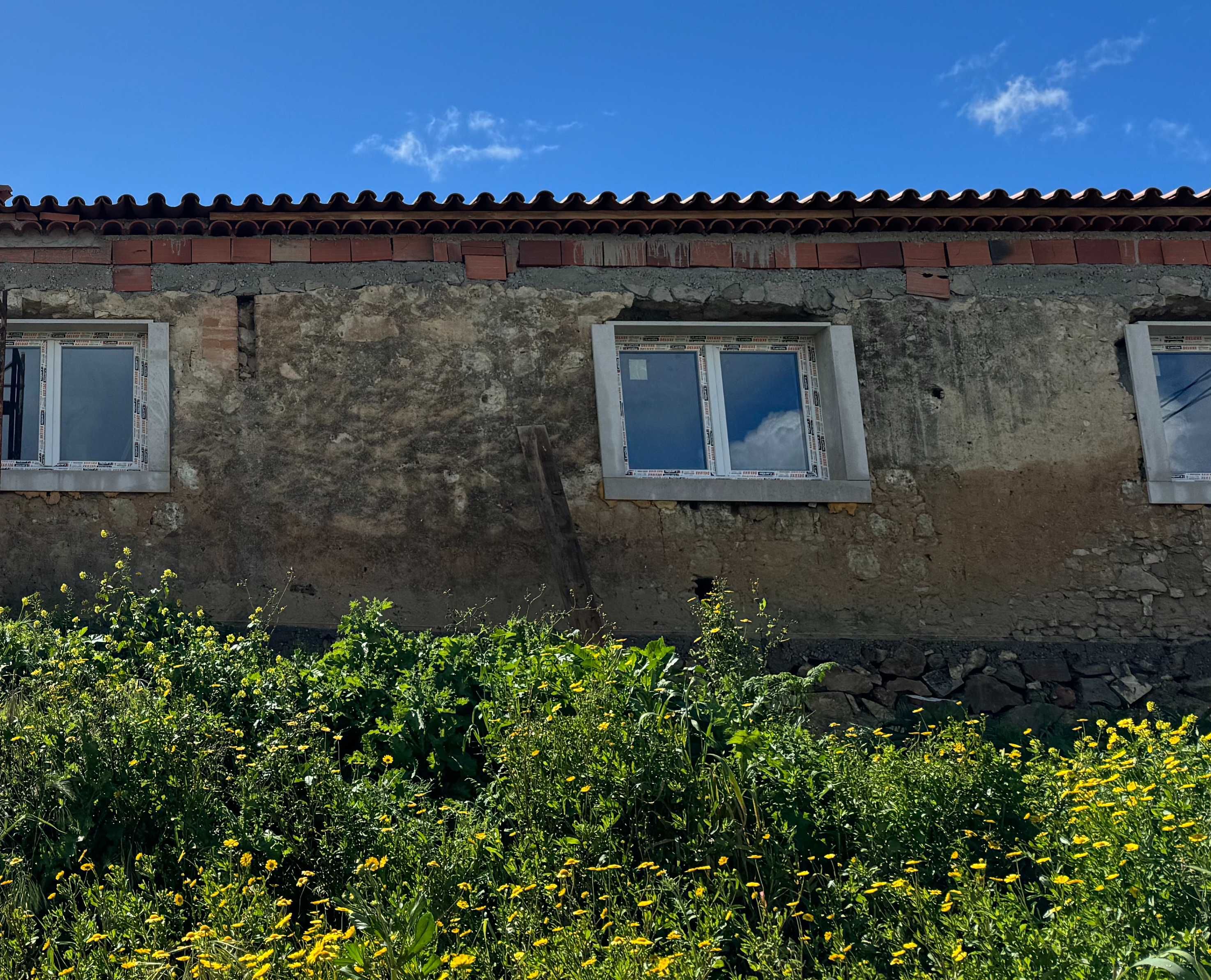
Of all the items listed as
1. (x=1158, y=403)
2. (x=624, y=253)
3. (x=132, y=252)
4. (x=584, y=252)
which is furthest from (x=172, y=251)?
(x=1158, y=403)

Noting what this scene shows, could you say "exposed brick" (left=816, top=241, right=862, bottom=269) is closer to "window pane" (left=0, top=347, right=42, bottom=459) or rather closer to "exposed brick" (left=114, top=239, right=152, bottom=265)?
"exposed brick" (left=114, top=239, right=152, bottom=265)

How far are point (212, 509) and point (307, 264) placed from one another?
1.73m

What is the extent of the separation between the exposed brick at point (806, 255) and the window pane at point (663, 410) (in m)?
0.95

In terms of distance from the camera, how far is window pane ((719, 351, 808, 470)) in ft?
26.0

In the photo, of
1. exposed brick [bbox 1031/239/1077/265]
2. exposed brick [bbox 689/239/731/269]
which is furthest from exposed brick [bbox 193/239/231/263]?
exposed brick [bbox 1031/239/1077/265]

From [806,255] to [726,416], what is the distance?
4.14ft

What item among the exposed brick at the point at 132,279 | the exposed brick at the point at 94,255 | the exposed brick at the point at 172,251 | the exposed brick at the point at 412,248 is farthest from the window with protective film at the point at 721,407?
the exposed brick at the point at 94,255

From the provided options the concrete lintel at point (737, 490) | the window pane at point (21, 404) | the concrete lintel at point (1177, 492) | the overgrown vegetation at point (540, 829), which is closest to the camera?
the overgrown vegetation at point (540, 829)

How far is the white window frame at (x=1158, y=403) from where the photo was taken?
7797 millimetres

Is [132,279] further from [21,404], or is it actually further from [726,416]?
[726,416]

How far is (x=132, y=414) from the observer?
7.56 metres

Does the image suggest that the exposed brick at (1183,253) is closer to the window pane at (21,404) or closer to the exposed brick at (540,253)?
the exposed brick at (540,253)

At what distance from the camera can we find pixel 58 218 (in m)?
7.62

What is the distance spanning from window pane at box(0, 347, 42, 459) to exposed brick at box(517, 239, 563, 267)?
123 inches
